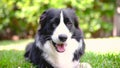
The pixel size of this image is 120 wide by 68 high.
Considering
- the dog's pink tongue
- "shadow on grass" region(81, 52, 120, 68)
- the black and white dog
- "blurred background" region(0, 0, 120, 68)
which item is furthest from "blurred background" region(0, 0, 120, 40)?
the dog's pink tongue

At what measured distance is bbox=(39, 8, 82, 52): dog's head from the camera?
504 cm

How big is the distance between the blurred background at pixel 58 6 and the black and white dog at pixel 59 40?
679cm

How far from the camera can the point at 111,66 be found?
580cm

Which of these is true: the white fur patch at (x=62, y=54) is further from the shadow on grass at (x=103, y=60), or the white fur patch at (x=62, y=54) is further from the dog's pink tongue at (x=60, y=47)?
the shadow on grass at (x=103, y=60)

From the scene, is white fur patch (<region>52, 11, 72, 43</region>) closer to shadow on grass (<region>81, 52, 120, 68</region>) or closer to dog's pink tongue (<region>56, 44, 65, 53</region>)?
dog's pink tongue (<region>56, 44, 65, 53</region>)

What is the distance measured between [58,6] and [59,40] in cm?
725

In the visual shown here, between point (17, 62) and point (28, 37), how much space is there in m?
8.02

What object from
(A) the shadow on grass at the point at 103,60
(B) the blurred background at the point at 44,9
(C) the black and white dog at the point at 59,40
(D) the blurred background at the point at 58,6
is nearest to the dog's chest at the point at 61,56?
(C) the black and white dog at the point at 59,40

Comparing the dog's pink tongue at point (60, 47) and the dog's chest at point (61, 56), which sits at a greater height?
the dog's pink tongue at point (60, 47)

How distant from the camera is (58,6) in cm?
1224

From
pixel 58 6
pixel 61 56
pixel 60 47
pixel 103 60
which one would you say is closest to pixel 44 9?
pixel 58 6

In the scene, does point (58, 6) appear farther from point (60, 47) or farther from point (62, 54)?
point (60, 47)

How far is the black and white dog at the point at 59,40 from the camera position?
509 cm

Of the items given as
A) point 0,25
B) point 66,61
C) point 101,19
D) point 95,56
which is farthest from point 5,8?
point 66,61
